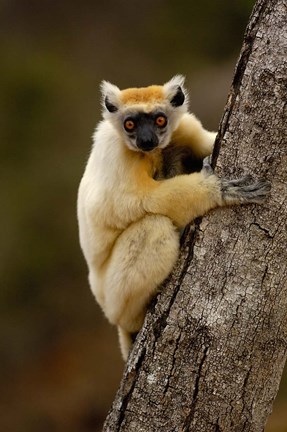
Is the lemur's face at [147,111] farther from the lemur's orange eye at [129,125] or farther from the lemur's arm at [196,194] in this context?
the lemur's arm at [196,194]

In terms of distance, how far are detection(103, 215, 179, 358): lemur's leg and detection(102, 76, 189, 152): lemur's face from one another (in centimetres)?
49

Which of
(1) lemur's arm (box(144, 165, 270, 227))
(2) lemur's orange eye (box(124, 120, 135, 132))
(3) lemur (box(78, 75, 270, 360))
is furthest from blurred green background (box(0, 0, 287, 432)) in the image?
(1) lemur's arm (box(144, 165, 270, 227))

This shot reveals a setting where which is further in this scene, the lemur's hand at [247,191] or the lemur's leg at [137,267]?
the lemur's leg at [137,267]

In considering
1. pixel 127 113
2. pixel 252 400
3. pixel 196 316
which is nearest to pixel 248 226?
pixel 196 316

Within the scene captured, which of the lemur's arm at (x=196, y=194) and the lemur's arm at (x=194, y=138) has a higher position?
the lemur's arm at (x=194, y=138)

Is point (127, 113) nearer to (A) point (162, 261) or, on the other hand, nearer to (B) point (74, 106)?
(A) point (162, 261)

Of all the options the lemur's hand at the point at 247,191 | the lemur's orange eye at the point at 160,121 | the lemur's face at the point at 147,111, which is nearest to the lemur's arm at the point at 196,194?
the lemur's hand at the point at 247,191

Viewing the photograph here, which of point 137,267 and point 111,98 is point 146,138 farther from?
point 137,267

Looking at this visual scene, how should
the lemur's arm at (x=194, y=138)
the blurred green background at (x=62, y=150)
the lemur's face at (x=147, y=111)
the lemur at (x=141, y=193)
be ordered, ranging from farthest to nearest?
the blurred green background at (x=62, y=150) → the lemur's arm at (x=194, y=138) → the lemur's face at (x=147, y=111) → the lemur at (x=141, y=193)

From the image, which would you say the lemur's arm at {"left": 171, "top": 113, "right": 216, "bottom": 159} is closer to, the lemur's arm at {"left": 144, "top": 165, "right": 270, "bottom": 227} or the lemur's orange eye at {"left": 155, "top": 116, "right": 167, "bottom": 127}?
the lemur's orange eye at {"left": 155, "top": 116, "right": 167, "bottom": 127}

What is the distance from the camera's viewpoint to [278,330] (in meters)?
3.46

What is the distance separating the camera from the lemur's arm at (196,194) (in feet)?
11.2

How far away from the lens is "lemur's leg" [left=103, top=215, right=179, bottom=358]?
12.3 ft

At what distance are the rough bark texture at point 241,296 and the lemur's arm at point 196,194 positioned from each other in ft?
0.25
